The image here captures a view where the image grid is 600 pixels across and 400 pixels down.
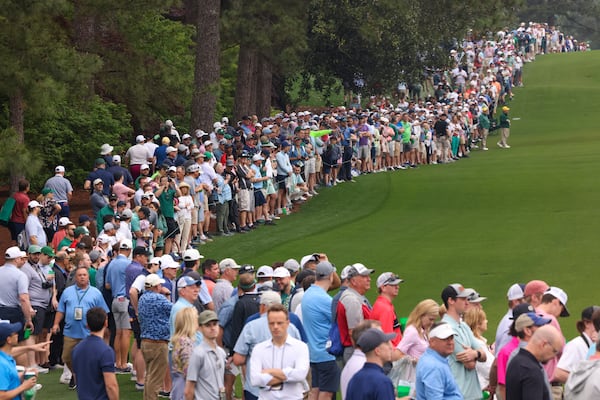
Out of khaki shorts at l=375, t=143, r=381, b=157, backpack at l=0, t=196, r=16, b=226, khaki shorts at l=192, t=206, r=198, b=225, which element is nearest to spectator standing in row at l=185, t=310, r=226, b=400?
backpack at l=0, t=196, r=16, b=226

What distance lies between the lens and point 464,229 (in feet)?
88.9

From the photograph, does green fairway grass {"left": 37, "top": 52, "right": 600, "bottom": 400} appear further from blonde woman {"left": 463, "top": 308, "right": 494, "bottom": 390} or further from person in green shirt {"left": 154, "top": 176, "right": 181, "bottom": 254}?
blonde woman {"left": 463, "top": 308, "right": 494, "bottom": 390}

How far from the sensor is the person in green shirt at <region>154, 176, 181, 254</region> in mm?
23531

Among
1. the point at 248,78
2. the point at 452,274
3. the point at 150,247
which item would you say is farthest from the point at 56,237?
the point at 248,78

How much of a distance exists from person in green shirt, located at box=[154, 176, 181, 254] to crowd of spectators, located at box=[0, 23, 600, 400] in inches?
1.1

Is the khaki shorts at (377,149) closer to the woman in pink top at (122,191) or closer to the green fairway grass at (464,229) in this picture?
the green fairway grass at (464,229)

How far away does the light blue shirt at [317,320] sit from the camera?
1321cm

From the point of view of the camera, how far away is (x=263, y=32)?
3638 centimetres

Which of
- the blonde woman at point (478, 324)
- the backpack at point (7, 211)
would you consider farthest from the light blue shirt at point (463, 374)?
the backpack at point (7, 211)

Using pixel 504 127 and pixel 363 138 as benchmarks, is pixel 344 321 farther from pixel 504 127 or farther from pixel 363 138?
pixel 504 127

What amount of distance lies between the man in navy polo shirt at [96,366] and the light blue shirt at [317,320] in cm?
256

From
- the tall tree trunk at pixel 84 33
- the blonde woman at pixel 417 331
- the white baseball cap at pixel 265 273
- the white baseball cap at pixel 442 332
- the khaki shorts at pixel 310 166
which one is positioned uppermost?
the tall tree trunk at pixel 84 33

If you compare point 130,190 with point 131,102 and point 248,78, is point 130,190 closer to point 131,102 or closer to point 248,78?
point 131,102

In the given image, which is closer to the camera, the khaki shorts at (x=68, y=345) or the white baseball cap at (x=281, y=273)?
the white baseball cap at (x=281, y=273)
